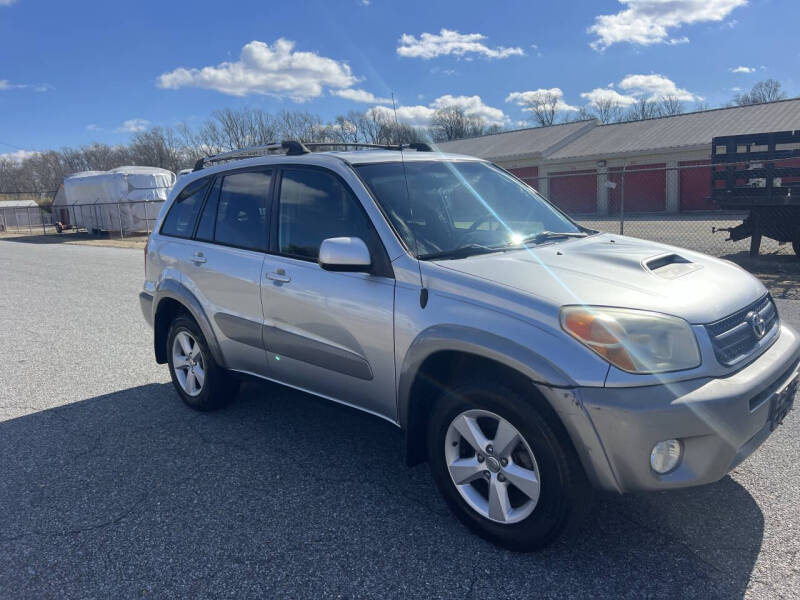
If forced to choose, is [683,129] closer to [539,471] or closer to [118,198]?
[118,198]

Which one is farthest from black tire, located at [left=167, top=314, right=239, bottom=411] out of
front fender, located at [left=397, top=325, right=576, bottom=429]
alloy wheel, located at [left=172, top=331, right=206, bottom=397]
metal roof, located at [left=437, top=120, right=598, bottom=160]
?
metal roof, located at [left=437, top=120, right=598, bottom=160]

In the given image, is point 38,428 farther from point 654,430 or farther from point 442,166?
point 654,430

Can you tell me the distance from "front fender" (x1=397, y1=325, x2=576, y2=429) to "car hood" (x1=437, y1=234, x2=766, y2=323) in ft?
0.84

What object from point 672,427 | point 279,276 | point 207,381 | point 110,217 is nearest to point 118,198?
point 110,217

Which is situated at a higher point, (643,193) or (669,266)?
(669,266)

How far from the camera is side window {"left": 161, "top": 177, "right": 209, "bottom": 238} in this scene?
4711 mm

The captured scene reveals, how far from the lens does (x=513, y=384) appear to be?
2678mm

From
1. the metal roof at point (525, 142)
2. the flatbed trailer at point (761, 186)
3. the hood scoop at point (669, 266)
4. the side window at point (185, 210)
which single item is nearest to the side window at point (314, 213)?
the side window at point (185, 210)

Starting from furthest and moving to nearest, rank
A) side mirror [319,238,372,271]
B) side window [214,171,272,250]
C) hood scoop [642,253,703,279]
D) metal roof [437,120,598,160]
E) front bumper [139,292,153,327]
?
1. metal roof [437,120,598,160]
2. front bumper [139,292,153,327]
3. side window [214,171,272,250]
4. side mirror [319,238,372,271]
5. hood scoop [642,253,703,279]

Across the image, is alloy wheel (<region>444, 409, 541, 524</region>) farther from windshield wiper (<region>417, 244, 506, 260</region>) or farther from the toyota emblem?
the toyota emblem

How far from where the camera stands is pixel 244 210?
421 cm

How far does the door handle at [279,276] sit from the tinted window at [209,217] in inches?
36.3

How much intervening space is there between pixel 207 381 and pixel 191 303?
587mm

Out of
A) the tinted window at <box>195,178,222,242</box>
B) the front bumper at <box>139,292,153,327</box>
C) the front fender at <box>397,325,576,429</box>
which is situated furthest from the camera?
the front bumper at <box>139,292,153,327</box>
